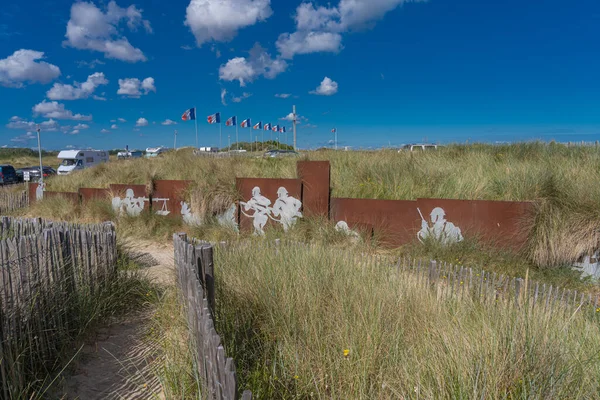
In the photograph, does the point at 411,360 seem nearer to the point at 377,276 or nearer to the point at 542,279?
the point at 377,276

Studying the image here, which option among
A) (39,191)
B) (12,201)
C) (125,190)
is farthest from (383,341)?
(12,201)

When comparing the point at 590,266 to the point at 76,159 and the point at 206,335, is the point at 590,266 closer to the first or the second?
the point at 206,335

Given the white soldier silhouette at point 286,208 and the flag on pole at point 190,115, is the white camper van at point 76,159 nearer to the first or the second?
the flag on pole at point 190,115

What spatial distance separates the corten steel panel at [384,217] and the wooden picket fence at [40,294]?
5.13 m

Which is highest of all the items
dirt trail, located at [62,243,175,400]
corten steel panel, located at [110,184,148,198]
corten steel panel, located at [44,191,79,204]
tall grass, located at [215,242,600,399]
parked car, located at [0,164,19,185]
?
parked car, located at [0,164,19,185]

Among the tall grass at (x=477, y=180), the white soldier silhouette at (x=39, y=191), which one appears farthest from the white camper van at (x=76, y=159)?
the tall grass at (x=477, y=180)

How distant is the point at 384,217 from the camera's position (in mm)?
7664

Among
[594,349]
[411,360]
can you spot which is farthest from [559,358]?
[411,360]

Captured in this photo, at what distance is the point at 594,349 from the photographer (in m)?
2.48

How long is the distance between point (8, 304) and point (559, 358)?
4336mm

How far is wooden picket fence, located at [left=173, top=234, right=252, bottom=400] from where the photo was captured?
5.33ft

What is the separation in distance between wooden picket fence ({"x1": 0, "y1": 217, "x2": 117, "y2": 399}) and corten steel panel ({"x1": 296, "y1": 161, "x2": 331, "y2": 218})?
479 cm

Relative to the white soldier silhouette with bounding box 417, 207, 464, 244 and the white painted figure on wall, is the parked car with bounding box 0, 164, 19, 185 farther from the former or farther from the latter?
the white painted figure on wall

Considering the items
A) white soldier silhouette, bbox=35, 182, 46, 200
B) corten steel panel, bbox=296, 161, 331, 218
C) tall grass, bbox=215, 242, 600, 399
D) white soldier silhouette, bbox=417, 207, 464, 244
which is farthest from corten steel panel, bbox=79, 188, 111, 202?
white soldier silhouette, bbox=417, 207, 464, 244
